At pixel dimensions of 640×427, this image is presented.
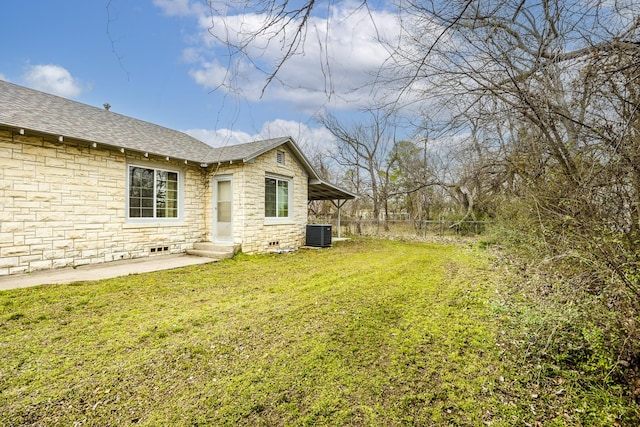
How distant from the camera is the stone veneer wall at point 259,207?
359 inches

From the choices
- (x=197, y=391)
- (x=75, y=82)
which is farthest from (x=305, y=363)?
(x=75, y=82)

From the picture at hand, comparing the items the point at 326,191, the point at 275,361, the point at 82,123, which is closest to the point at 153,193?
the point at 82,123

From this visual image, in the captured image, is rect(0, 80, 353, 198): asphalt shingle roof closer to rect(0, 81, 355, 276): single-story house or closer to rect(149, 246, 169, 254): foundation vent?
rect(0, 81, 355, 276): single-story house

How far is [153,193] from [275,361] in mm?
7179

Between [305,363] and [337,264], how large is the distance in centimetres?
535

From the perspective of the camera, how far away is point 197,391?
2404 mm

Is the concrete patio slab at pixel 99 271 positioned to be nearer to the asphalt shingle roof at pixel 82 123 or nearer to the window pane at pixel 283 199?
the asphalt shingle roof at pixel 82 123

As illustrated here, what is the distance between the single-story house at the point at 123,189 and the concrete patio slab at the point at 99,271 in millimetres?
194

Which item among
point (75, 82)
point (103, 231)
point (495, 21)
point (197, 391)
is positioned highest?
point (495, 21)

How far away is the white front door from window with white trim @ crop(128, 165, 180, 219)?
3.74 ft

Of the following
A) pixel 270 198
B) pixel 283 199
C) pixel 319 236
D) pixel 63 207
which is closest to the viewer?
pixel 63 207

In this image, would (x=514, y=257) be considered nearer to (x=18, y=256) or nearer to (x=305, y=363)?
(x=305, y=363)

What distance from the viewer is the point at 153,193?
27.2 ft

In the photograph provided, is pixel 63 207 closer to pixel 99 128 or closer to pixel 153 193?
pixel 153 193
